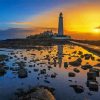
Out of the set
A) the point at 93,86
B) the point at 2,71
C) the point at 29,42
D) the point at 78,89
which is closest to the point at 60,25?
the point at 29,42

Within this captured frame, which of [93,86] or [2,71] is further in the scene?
[2,71]

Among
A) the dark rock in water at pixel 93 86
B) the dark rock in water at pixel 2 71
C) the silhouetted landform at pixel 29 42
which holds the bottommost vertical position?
the silhouetted landform at pixel 29 42

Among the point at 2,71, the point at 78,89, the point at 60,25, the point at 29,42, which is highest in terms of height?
the point at 60,25

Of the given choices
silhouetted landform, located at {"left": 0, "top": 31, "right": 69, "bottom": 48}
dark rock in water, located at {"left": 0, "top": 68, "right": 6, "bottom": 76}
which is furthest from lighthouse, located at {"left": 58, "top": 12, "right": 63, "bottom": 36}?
dark rock in water, located at {"left": 0, "top": 68, "right": 6, "bottom": 76}

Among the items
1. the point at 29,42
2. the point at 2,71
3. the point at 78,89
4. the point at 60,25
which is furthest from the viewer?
the point at 60,25

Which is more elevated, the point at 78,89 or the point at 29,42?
the point at 78,89

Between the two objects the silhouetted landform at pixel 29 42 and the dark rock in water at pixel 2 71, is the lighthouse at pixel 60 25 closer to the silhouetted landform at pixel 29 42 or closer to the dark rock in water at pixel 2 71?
the silhouetted landform at pixel 29 42

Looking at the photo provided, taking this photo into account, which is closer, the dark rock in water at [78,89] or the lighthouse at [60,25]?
the dark rock in water at [78,89]

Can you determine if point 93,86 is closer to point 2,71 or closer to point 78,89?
point 78,89

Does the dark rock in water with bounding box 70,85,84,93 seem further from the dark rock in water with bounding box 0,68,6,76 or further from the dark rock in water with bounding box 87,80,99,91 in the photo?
the dark rock in water with bounding box 0,68,6,76

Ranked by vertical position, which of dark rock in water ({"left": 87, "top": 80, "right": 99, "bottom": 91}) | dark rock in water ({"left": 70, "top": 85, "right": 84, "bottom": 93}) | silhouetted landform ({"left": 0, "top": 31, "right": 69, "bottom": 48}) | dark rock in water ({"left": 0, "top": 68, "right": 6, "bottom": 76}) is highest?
dark rock in water ({"left": 87, "top": 80, "right": 99, "bottom": 91})

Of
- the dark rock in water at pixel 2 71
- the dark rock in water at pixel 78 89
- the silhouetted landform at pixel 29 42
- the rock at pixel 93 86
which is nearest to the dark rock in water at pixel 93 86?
the rock at pixel 93 86

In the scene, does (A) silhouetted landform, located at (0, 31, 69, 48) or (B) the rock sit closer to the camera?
(B) the rock

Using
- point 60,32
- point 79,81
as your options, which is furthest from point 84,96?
point 60,32
